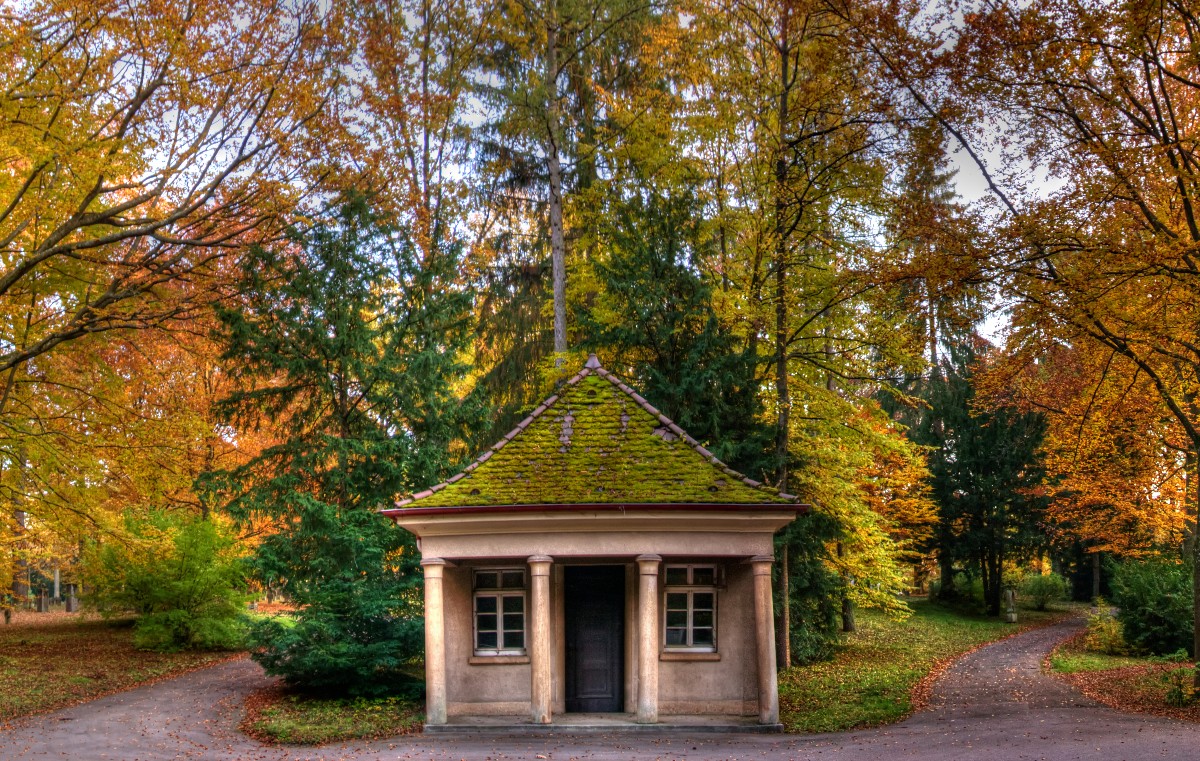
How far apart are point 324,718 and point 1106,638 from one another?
756 inches

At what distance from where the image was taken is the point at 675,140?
72.9 feet

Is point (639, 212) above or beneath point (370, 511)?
above

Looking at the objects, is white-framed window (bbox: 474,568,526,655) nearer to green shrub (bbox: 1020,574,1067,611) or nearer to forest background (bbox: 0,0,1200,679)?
forest background (bbox: 0,0,1200,679)

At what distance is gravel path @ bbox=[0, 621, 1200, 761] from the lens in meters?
11.8

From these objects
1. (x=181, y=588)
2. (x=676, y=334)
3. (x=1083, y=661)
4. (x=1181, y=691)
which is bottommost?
(x=1083, y=661)

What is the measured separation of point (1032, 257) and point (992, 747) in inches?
263

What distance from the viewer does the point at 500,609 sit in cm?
1519

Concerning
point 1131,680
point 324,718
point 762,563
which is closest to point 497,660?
point 324,718

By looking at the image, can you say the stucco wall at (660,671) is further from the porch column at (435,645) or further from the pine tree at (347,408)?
the pine tree at (347,408)

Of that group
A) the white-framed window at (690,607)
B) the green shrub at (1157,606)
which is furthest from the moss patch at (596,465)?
the green shrub at (1157,606)

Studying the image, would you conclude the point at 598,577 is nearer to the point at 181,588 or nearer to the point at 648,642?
the point at 648,642

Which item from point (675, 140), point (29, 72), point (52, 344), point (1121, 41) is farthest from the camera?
point (675, 140)

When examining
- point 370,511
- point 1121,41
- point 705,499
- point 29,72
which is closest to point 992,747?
point 705,499

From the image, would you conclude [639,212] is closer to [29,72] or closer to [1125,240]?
[1125,240]
